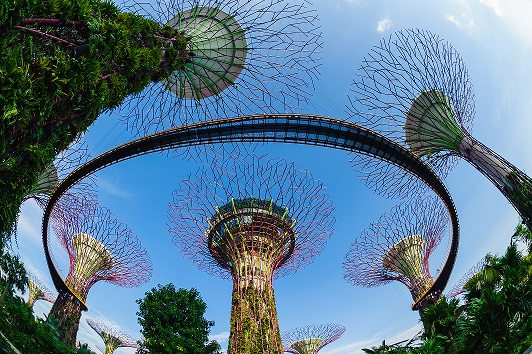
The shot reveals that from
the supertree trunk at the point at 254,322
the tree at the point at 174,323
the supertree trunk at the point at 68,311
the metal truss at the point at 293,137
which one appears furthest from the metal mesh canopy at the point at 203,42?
the supertree trunk at the point at 68,311

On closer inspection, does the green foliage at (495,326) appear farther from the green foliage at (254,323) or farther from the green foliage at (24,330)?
the green foliage at (24,330)

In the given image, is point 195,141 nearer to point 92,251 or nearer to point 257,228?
point 257,228

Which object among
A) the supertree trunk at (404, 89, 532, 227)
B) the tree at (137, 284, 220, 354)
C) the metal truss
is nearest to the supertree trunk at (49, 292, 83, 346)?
the tree at (137, 284, 220, 354)

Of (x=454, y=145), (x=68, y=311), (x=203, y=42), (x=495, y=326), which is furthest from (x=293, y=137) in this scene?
(x=68, y=311)

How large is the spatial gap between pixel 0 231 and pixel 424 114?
10221mm

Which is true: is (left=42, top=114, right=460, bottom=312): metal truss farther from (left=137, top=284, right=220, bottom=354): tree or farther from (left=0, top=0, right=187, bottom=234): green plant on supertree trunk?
(left=0, top=0, right=187, bottom=234): green plant on supertree trunk

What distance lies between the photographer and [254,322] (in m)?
12.2

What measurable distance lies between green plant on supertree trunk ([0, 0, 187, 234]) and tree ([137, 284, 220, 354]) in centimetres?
1096

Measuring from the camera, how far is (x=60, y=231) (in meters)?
17.5

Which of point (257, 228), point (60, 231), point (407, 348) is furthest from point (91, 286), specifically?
point (407, 348)

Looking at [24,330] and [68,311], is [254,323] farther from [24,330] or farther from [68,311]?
[68,311]

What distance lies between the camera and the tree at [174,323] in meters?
13.9

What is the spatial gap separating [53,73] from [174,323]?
13056 mm

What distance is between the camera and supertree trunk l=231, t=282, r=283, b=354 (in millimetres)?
11695
